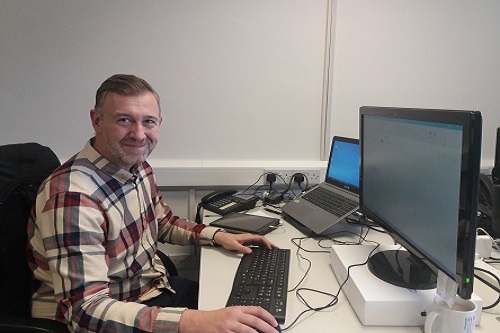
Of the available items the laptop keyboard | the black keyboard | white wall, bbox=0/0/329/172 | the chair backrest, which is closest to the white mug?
the black keyboard

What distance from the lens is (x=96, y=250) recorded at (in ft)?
2.99

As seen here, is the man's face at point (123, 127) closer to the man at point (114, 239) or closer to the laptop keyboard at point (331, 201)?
the man at point (114, 239)

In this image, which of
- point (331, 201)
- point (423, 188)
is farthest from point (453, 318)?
point (331, 201)

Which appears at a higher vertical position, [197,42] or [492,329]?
[197,42]

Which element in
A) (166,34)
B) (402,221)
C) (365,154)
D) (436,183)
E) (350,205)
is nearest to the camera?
(436,183)

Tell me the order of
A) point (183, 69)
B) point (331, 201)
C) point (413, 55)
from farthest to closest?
point (413, 55)
point (183, 69)
point (331, 201)

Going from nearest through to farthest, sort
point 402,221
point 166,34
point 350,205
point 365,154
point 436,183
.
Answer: point 436,183
point 402,221
point 365,154
point 350,205
point 166,34

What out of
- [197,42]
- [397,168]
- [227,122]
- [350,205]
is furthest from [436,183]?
[197,42]

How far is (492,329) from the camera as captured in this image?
A: 805mm

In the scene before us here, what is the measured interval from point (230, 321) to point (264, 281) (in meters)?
0.23

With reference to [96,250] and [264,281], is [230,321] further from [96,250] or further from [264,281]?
[96,250]

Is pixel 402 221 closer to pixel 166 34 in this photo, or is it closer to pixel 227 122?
pixel 227 122

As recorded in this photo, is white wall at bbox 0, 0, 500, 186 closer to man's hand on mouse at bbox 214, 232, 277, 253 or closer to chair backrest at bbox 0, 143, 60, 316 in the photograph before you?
man's hand on mouse at bbox 214, 232, 277, 253

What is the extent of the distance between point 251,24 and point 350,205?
3.75 feet
